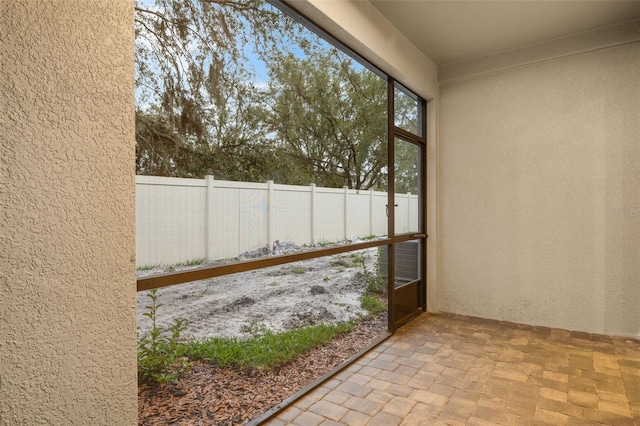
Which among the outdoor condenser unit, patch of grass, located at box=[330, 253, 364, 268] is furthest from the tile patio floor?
patch of grass, located at box=[330, 253, 364, 268]

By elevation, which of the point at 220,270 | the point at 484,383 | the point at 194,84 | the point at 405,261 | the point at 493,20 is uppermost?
the point at 493,20

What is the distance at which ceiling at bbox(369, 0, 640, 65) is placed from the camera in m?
2.79

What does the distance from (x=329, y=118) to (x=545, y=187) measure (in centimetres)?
240

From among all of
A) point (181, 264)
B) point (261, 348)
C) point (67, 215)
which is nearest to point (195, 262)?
point (181, 264)

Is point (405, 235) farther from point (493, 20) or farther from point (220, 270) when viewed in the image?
point (220, 270)

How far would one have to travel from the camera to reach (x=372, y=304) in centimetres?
375

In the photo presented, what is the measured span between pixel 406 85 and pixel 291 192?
205 centimetres

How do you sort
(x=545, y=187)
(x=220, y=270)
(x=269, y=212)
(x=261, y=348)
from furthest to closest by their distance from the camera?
(x=545, y=187)
(x=261, y=348)
(x=269, y=212)
(x=220, y=270)

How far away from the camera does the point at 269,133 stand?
2139 millimetres

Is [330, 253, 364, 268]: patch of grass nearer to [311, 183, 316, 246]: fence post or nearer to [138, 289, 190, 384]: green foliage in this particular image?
[311, 183, 316, 246]: fence post

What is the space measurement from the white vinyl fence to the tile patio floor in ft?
3.43

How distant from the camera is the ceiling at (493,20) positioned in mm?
2795

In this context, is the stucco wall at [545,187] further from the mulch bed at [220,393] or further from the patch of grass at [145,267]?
the patch of grass at [145,267]

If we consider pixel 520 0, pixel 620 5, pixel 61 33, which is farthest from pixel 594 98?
pixel 61 33
